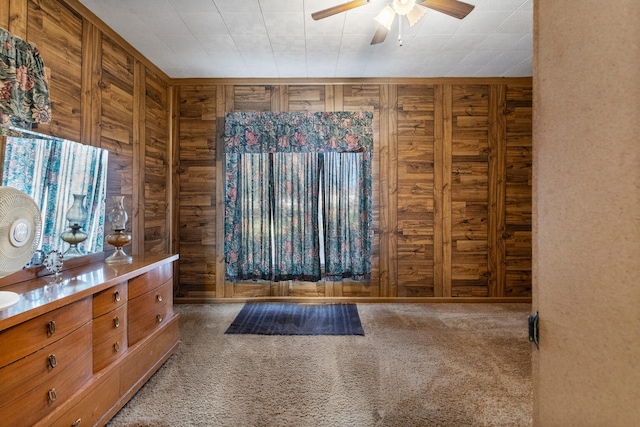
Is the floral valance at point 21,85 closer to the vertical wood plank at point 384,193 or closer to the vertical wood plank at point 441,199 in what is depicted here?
the vertical wood plank at point 384,193

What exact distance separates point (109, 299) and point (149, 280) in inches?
15.8

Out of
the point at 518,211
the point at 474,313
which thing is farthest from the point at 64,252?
the point at 518,211

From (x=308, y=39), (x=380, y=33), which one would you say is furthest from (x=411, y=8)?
(x=308, y=39)

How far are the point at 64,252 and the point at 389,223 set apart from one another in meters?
3.13

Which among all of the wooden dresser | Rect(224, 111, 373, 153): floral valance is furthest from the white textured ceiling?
the wooden dresser

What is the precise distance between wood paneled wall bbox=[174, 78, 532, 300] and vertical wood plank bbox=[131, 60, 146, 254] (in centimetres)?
57

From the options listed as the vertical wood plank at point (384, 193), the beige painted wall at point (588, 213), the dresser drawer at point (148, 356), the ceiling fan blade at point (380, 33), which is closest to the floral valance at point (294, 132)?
the vertical wood plank at point (384, 193)

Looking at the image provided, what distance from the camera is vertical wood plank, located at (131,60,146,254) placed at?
3.12m

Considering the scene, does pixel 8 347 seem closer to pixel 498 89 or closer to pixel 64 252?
pixel 64 252

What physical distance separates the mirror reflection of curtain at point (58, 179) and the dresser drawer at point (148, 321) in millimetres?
673

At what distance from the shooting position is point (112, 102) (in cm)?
277

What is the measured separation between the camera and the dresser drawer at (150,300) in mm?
2021

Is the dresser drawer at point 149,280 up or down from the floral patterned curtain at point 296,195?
down

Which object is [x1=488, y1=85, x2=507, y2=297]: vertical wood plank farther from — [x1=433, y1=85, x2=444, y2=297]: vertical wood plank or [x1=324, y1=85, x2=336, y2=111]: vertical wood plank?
[x1=324, y1=85, x2=336, y2=111]: vertical wood plank
